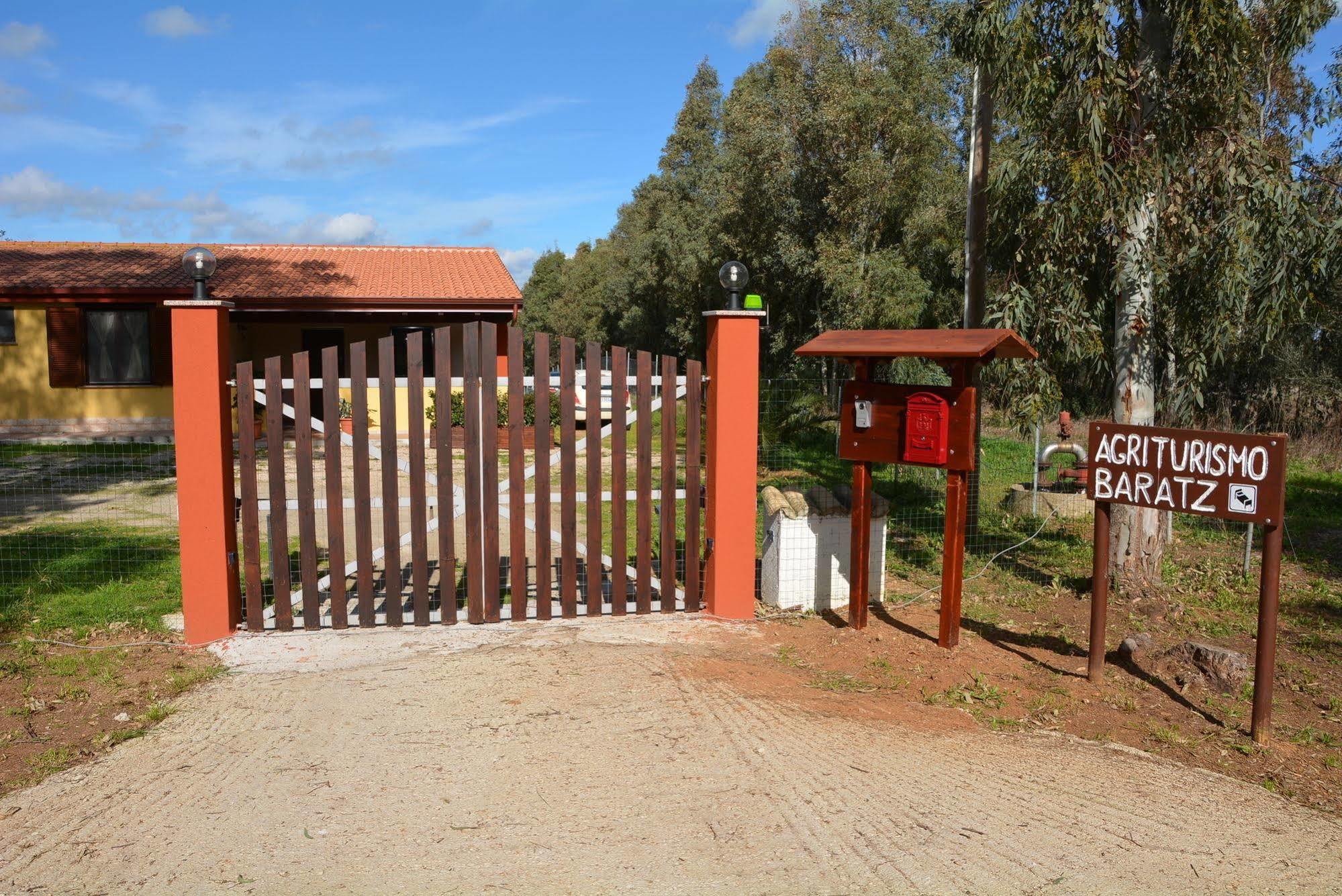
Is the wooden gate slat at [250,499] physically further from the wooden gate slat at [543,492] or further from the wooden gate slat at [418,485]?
the wooden gate slat at [543,492]

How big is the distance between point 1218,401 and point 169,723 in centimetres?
1974

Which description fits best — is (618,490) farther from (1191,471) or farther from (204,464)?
(1191,471)

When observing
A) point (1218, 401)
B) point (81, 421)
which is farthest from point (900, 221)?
point (81, 421)

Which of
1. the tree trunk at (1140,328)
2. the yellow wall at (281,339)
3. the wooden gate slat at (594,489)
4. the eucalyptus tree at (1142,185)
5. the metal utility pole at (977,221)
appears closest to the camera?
the wooden gate slat at (594,489)

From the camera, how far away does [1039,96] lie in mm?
8148

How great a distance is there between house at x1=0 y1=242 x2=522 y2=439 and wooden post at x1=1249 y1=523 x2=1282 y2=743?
16029mm

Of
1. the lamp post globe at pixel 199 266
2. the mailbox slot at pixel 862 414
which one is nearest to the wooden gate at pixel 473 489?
the lamp post globe at pixel 199 266

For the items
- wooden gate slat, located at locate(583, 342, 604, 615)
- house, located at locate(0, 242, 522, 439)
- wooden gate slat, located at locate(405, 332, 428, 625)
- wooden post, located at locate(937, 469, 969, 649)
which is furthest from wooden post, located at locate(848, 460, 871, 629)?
house, located at locate(0, 242, 522, 439)

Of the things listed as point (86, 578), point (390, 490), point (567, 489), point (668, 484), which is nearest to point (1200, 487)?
point (668, 484)

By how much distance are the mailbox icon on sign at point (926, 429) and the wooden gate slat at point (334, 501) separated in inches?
142

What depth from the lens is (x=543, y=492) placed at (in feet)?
22.8

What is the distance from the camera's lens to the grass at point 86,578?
727 cm

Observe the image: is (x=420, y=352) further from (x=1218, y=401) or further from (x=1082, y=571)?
(x=1218, y=401)

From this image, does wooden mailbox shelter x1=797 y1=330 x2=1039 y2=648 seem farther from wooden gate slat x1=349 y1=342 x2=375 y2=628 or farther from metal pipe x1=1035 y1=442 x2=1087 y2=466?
metal pipe x1=1035 y1=442 x2=1087 y2=466
